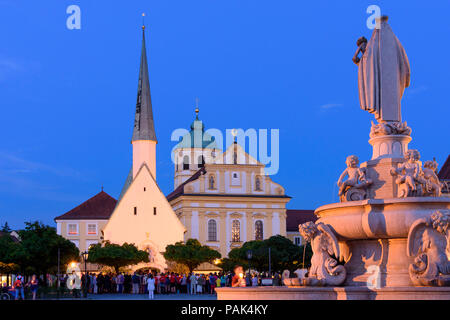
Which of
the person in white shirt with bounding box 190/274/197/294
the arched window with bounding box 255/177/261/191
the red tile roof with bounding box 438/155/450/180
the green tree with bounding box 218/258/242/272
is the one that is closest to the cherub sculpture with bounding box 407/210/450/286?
the person in white shirt with bounding box 190/274/197/294

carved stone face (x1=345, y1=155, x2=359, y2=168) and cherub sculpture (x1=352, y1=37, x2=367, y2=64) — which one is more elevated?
cherub sculpture (x1=352, y1=37, x2=367, y2=64)

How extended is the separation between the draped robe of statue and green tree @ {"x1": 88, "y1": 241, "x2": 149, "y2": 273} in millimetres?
44500

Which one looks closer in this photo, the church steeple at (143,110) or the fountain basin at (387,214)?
the fountain basin at (387,214)

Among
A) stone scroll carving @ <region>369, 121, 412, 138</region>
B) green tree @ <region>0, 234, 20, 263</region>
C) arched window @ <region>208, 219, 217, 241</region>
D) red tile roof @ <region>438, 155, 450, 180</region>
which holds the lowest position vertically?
green tree @ <region>0, 234, 20, 263</region>

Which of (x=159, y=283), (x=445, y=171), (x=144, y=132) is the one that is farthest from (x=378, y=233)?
(x=144, y=132)

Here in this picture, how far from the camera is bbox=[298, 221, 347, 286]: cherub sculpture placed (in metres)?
14.9

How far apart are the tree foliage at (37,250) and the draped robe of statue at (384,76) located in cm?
3617

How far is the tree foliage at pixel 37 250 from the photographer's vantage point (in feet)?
162

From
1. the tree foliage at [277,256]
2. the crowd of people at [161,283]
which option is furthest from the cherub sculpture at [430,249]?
the tree foliage at [277,256]

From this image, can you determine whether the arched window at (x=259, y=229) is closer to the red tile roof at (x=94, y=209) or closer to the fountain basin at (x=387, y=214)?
the red tile roof at (x=94, y=209)

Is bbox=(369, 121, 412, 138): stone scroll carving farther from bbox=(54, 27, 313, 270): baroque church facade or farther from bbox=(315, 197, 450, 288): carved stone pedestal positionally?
bbox=(54, 27, 313, 270): baroque church facade
